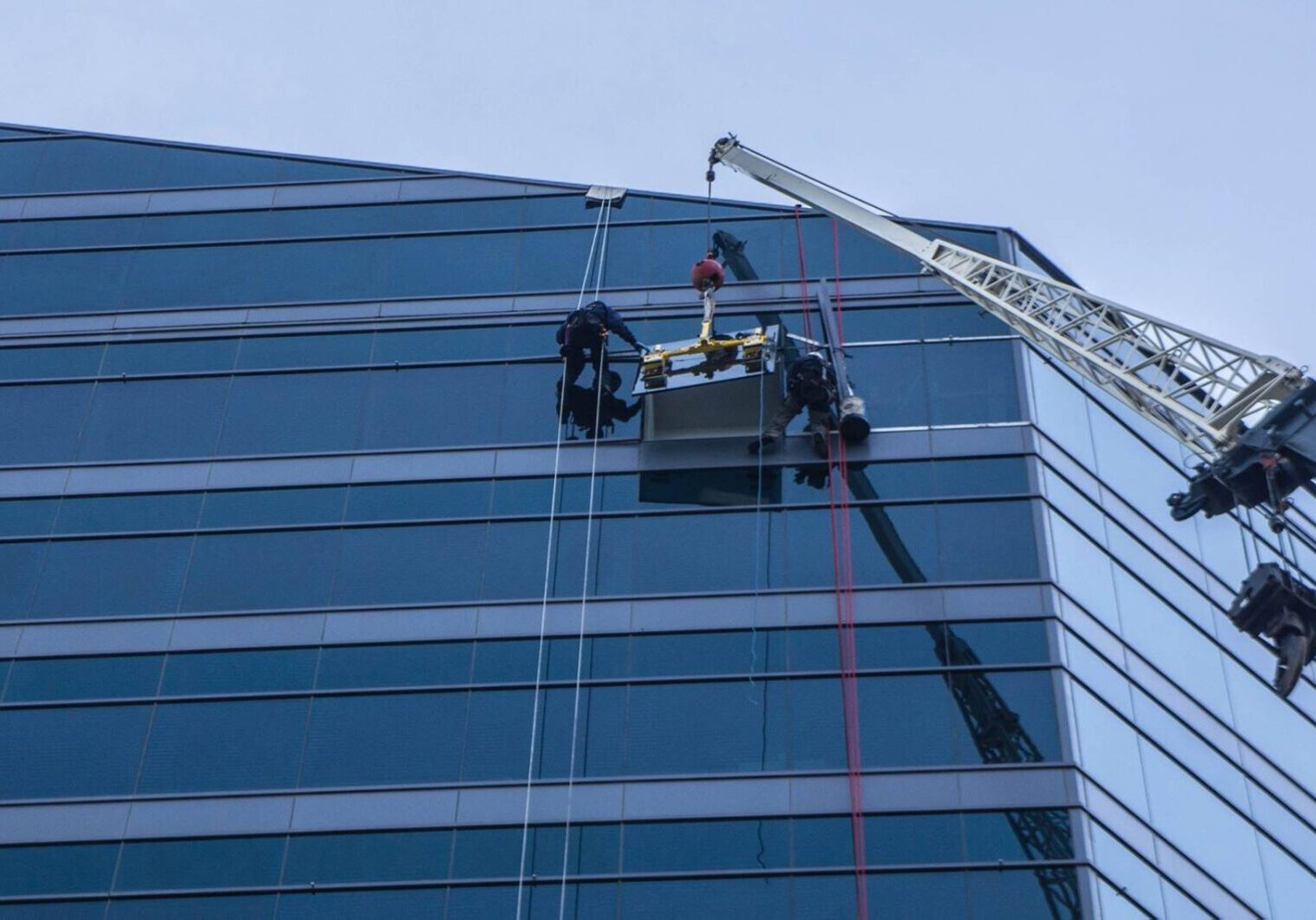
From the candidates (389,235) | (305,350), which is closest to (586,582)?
Result: (305,350)

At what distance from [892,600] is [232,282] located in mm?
16396

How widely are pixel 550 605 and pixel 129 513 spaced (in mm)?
8768

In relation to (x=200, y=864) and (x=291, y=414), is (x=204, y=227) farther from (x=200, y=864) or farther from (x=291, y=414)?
(x=200, y=864)

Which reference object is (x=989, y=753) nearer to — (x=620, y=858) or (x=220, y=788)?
(x=620, y=858)

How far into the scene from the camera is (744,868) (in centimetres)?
2864

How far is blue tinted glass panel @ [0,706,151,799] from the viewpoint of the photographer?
3102cm

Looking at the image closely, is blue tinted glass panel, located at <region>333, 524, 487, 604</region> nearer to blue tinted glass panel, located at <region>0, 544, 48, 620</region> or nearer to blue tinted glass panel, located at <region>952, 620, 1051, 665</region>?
blue tinted glass panel, located at <region>0, 544, 48, 620</region>

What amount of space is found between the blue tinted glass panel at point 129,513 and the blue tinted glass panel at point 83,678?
9.73 feet

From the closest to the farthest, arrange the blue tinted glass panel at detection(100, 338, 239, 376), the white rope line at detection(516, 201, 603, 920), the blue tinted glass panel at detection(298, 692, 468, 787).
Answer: the white rope line at detection(516, 201, 603, 920) < the blue tinted glass panel at detection(298, 692, 468, 787) < the blue tinted glass panel at detection(100, 338, 239, 376)

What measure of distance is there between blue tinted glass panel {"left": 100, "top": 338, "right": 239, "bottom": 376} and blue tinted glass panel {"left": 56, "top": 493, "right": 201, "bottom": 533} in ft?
11.4

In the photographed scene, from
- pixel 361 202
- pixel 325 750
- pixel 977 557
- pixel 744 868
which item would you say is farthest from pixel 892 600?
pixel 361 202

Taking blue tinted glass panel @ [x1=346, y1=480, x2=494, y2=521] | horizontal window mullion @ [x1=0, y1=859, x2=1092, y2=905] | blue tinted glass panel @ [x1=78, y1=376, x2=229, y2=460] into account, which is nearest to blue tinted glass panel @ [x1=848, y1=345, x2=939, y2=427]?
blue tinted glass panel @ [x1=346, y1=480, x2=494, y2=521]

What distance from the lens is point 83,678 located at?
107ft

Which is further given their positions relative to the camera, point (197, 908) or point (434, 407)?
point (434, 407)
